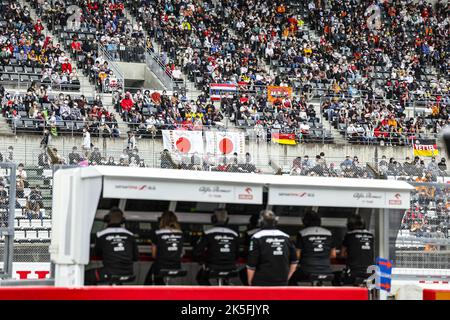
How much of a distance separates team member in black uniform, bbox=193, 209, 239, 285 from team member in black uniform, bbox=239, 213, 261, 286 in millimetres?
485

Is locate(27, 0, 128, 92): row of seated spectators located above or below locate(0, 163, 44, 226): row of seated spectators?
above

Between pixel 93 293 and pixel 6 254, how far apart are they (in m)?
6.42

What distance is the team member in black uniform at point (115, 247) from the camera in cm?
1233

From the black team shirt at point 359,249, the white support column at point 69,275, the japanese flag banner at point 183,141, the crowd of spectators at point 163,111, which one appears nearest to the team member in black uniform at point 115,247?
the white support column at point 69,275

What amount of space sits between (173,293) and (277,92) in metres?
29.2

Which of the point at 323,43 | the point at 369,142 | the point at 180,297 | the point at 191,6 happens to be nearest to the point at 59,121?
the point at 369,142

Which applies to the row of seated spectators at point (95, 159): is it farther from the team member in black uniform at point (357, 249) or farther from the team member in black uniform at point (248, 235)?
the team member in black uniform at point (357, 249)

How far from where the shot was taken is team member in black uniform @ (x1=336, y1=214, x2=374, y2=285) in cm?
1376

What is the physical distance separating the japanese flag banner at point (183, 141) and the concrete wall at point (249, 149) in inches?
14.0

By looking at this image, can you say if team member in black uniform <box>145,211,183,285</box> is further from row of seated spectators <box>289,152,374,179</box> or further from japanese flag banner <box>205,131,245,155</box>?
japanese flag banner <box>205,131,245,155</box>

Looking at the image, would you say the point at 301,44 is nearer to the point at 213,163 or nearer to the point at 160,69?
the point at 160,69

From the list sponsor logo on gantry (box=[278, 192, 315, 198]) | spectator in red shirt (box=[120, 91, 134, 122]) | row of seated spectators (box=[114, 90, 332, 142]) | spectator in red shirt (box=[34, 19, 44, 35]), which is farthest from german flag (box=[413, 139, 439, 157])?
sponsor logo on gantry (box=[278, 192, 315, 198])

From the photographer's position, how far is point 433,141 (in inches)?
1334

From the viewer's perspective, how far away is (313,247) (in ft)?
43.7
